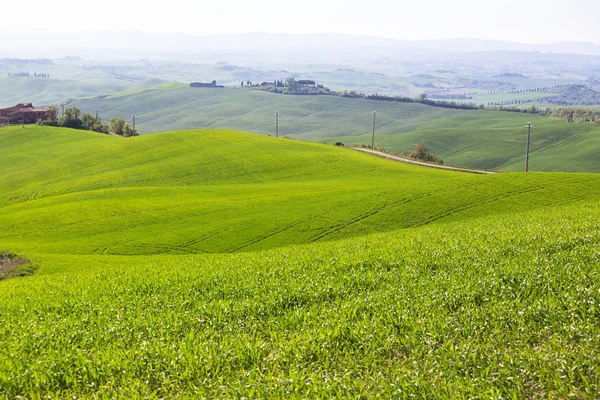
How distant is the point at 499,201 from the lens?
49125 mm

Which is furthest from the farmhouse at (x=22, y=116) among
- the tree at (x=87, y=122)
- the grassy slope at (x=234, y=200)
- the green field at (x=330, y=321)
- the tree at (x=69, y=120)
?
the green field at (x=330, y=321)

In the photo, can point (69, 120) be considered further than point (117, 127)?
No

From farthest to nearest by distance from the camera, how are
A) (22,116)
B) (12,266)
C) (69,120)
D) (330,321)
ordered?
(22,116), (69,120), (12,266), (330,321)

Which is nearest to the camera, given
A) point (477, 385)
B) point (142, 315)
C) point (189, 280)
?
point (477, 385)

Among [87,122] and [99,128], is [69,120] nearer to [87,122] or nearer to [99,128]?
[87,122]

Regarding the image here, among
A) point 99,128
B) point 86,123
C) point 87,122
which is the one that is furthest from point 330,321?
point 87,122

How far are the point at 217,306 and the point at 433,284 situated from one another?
681 cm

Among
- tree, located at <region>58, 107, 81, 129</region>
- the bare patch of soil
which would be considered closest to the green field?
the bare patch of soil

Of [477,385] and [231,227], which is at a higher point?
[477,385]

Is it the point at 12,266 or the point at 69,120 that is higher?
the point at 69,120

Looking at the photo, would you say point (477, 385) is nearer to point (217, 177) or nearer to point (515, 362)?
point (515, 362)

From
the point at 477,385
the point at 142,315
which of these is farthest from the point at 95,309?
the point at 477,385

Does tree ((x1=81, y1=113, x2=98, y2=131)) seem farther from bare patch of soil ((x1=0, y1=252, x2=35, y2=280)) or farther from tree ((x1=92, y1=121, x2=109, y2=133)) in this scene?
bare patch of soil ((x1=0, y1=252, x2=35, y2=280))

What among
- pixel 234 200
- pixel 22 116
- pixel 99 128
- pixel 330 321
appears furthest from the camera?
pixel 22 116
